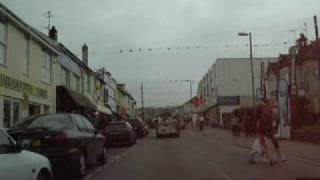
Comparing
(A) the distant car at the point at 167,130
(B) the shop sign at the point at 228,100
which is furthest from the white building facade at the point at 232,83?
(A) the distant car at the point at 167,130

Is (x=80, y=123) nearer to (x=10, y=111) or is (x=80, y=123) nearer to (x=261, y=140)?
(x=261, y=140)

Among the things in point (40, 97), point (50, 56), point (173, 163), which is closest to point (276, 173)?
point (173, 163)

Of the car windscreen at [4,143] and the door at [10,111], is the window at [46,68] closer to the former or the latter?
the door at [10,111]

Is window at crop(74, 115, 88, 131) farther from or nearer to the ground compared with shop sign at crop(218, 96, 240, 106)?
nearer to the ground

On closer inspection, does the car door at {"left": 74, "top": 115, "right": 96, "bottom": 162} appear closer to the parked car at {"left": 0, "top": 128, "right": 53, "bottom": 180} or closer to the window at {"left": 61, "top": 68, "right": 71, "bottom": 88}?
the parked car at {"left": 0, "top": 128, "right": 53, "bottom": 180}

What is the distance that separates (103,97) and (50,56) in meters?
29.0

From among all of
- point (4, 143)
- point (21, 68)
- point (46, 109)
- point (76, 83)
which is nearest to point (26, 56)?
point (21, 68)

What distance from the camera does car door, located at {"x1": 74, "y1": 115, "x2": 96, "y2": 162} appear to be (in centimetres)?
1672

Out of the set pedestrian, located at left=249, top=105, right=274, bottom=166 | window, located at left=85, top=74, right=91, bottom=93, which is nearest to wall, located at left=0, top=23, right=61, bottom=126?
pedestrian, located at left=249, top=105, right=274, bottom=166

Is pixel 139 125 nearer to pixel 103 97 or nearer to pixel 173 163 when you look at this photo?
pixel 103 97

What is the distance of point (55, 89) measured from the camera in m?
34.5

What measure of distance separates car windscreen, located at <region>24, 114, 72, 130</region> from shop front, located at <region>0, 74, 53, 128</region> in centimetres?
882

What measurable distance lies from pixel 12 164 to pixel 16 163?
122mm

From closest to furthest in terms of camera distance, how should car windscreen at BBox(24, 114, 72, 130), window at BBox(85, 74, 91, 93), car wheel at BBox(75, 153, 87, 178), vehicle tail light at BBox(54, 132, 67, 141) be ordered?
1. vehicle tail light at BBox(54, 132, 67, 141)
2. car windscreen at BBox(24, 114, 72, 130)
3. car wheel at BBox(75, 153, 87, 178)
4. window at BBox(85, 74, 91, 93)
